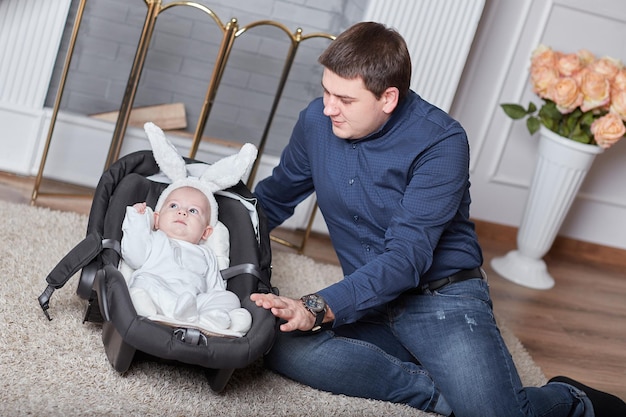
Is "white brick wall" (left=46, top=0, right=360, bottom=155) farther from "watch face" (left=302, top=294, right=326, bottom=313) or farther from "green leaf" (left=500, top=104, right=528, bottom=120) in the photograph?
"watch face" (left=302, top=294, right=326, bottom=313)

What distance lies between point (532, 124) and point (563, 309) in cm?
74

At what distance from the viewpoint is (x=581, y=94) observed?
3.36 meters

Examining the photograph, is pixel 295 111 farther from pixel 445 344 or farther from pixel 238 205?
pixel 445 344

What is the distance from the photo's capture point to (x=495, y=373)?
224 centimetres

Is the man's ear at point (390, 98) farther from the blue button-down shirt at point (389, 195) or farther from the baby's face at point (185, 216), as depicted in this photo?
the baby's face at point (185, 216)

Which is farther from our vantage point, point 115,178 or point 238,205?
point 238,205

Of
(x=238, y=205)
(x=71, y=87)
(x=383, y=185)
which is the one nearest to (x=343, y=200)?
(x=383, y=185)

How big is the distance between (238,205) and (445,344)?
0.69 m

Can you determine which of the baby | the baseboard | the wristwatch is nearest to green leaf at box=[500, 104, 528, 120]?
the baseboard

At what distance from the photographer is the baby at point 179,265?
2.09 meters

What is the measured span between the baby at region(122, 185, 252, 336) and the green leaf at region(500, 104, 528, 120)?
1.59 metres

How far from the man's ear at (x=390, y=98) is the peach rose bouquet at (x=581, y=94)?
1317 millimetres

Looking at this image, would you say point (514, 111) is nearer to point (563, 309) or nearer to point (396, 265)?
point (563, 309)

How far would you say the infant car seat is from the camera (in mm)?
1945
